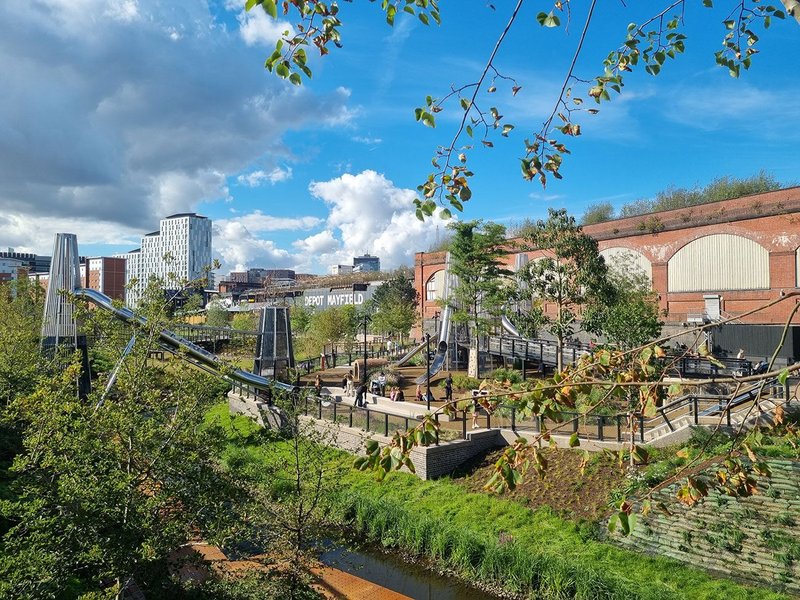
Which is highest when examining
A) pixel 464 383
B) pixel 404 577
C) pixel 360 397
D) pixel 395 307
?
pixel 395 307

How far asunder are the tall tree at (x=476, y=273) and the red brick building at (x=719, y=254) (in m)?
3.34

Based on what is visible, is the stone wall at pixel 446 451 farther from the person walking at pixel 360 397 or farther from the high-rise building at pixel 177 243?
the high-rise building at pixel 177 243

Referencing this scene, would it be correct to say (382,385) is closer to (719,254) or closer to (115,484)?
(115,484)

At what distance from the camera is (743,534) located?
454 inches

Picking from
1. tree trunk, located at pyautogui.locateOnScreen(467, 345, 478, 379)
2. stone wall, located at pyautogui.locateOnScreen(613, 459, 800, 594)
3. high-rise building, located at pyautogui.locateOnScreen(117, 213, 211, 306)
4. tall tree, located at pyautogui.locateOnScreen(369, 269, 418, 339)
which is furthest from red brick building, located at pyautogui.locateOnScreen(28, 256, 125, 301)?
stone wall, located at pyautogui.locateOnScreen(613, 459, 800, 594)

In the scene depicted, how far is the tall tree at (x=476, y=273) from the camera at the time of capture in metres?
28.3

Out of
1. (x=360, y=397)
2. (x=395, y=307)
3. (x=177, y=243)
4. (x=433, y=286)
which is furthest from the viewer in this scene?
(x=177, y=243)

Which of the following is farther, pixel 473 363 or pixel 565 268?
pixel 473 363

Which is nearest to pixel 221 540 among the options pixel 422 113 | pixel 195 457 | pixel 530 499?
pixel 195 457

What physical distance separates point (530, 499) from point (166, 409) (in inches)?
395

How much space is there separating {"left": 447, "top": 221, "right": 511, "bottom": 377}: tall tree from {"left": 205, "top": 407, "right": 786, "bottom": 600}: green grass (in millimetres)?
12722

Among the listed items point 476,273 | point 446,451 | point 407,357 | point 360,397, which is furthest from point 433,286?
point 446,451

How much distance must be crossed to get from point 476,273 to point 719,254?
1575 centimetres

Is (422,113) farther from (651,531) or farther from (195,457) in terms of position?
(651,531)
